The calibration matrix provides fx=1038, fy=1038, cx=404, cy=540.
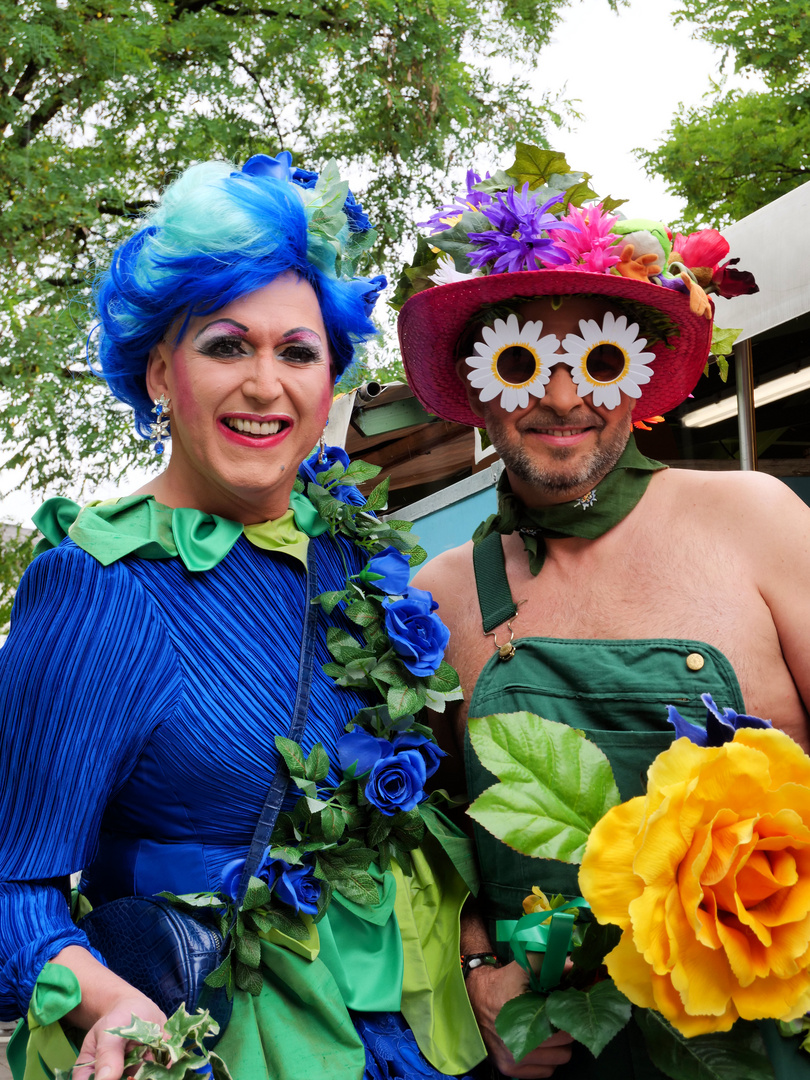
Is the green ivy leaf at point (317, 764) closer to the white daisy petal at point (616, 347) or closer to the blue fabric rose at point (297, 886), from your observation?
the blue fabric rose at point (297, 886)

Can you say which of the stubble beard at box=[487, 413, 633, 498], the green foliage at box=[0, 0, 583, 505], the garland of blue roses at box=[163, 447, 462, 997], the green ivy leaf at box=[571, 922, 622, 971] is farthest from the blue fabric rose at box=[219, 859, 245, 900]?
the green foliage at box=[0, 0, 583, 505]

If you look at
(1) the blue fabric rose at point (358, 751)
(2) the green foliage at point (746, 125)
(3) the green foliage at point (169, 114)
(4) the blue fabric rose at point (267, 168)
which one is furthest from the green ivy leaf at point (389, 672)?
(2) the green foliage at point (746, 125)

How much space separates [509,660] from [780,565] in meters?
0.55

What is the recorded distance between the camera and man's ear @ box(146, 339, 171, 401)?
6.24 ft

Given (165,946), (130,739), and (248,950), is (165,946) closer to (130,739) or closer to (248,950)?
(248,950)

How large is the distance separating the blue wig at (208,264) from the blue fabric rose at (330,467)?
0.27 m

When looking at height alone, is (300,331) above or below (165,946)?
above

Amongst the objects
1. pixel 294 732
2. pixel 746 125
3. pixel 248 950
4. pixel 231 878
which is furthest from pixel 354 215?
pixel 746 125

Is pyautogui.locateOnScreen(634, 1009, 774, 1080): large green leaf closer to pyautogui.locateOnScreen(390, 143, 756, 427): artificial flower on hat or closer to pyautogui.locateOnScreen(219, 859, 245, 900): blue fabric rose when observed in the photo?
pyautogui.locateOnScreen(219, 859, 245, 900): blue fabric rose

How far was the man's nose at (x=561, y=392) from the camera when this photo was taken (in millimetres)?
2121

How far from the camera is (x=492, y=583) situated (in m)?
2.22

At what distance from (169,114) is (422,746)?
8.36 m

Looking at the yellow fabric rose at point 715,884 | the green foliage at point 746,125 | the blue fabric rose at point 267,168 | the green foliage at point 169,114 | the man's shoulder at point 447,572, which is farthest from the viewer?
the green foliage at point 746,125

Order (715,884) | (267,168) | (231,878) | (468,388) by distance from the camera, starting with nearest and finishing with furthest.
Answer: (715,884), (231,878), (267,168), (468,388)
